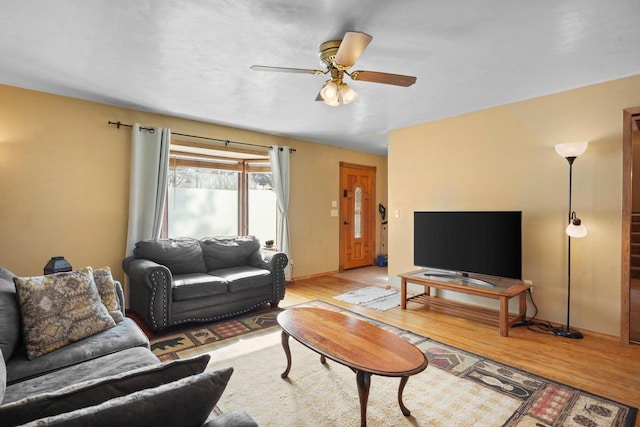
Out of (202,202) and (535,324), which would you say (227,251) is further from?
(535,324)

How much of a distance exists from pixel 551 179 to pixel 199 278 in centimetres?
397

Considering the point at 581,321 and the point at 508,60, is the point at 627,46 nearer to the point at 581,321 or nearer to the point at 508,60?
the point at 508,60

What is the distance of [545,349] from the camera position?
113 inches

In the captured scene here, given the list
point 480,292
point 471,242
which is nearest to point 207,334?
point 480,292

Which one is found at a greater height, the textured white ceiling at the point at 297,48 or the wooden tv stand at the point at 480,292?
the textured white ceiling at the point at 297,48

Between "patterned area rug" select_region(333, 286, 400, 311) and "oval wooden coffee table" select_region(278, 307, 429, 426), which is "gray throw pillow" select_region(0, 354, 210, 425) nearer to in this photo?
"oval wooden coffee table" select_region(278, 307, 429, 426)

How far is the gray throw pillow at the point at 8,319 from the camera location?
1.73 metres

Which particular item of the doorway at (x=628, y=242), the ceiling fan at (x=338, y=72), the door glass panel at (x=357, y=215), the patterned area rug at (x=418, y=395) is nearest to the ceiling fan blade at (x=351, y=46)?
the ceiling fan at (x=338, y=72)

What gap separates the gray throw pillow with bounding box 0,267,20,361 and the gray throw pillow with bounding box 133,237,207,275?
163 cm

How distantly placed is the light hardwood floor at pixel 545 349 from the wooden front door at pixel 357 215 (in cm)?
242

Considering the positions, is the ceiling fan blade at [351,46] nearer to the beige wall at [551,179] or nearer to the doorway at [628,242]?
the beige wall at [551,179]

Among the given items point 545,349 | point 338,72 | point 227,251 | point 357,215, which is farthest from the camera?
point 357,215

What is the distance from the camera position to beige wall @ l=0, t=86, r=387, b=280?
10.5ft

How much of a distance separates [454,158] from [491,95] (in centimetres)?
95
